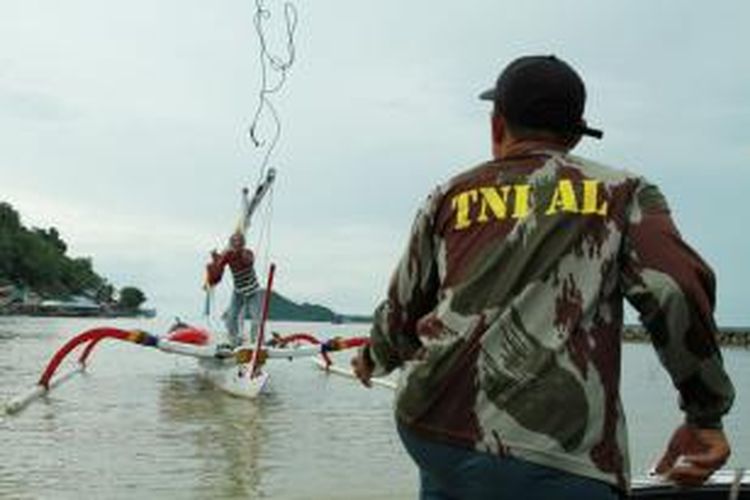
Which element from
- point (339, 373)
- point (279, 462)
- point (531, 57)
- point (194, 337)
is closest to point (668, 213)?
point (531, 57)

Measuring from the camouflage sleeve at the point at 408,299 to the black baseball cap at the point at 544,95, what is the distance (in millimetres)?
280

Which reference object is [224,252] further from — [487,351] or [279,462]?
[487,351]

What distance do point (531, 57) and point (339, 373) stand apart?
23.7 m

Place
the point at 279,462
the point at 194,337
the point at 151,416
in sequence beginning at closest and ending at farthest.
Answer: the point at 279,462 → the point at 151,416 → the point at 194,337

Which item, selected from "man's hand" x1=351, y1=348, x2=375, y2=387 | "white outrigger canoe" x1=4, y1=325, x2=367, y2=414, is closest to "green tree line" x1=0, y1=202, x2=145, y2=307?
"white outrigger canoe" x1=4, y1=325, x2=367, y2=414

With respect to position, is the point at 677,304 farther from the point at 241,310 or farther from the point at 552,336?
the point at 241,310

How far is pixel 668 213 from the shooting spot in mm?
3012

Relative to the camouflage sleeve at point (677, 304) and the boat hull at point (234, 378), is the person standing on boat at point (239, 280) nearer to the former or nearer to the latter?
the boat hull at point (234, 378)

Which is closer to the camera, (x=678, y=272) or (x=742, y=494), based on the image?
(x=678, y=272)

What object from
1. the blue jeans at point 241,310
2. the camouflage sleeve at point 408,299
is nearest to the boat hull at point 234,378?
the blue jeans at point 241,310

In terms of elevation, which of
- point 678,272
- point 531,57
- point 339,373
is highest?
point 531,57

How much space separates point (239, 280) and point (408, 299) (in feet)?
57.9

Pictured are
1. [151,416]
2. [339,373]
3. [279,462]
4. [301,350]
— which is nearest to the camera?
[279,462]

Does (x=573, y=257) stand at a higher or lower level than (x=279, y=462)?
higher
